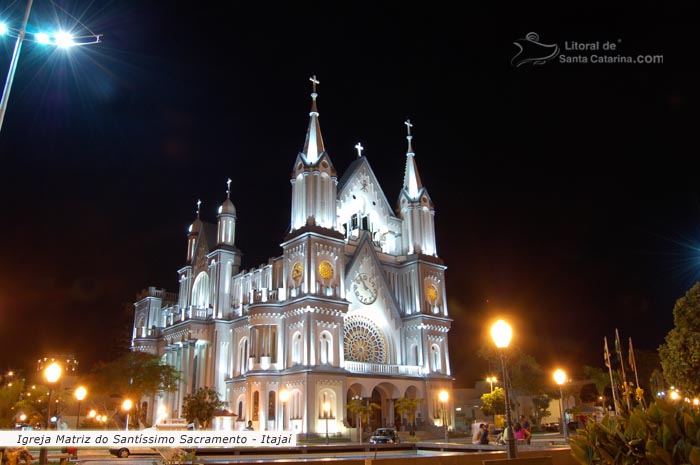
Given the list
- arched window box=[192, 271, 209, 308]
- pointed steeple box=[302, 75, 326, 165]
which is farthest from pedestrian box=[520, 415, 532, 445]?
arched window box=[192, 271, 209, 308]

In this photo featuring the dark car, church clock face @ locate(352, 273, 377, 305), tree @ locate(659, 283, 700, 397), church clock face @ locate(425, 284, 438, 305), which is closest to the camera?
tree @ locate(659, 283, 700, 397)

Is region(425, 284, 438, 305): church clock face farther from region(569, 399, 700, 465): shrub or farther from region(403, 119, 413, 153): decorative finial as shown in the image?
region(569, 399, 700, 465): shrub

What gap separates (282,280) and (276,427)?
14153 millimetres

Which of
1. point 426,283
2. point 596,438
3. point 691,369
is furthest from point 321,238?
point 596,438

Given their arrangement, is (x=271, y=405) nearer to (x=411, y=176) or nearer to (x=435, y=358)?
(x=435, y=358)

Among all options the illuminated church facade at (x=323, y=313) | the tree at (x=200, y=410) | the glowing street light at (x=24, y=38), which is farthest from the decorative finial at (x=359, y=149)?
the glowing street light at (x=24, y=38)

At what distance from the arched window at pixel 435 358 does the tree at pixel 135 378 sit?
27094mm

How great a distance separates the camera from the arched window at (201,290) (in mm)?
68963

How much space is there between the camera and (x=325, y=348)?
51.0 m

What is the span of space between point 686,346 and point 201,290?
171 ft

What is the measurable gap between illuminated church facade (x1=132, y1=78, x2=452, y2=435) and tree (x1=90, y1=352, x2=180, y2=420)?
259 centimetres

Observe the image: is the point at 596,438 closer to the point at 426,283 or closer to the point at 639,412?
the point at 639,412

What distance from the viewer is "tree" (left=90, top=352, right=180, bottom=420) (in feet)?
195
